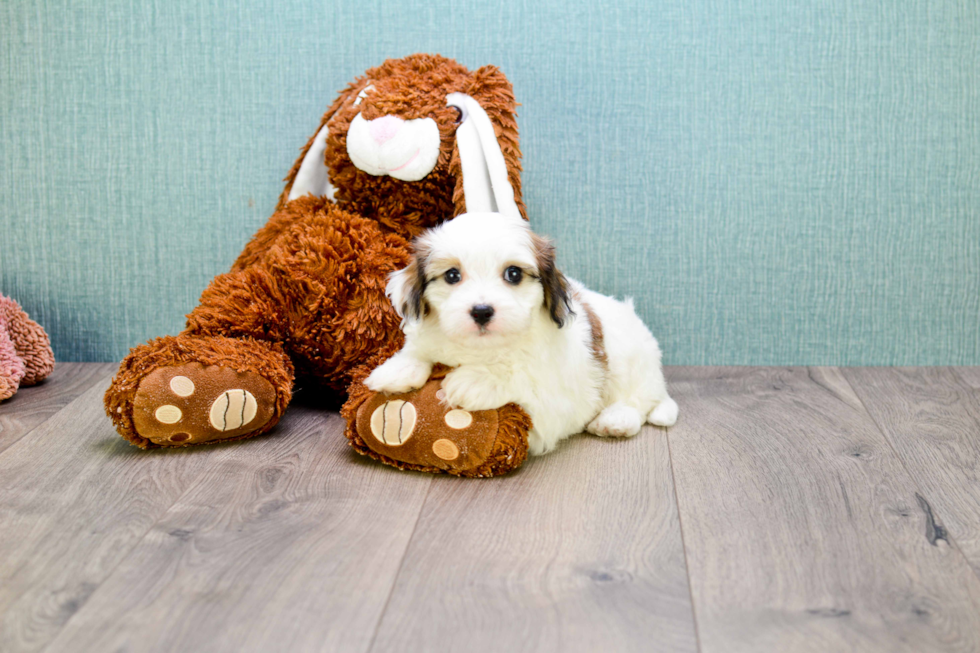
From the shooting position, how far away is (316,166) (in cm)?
199

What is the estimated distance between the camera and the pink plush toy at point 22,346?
6.73 feet

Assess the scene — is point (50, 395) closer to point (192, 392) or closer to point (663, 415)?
point (192, 392)

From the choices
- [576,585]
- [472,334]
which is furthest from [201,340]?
[576,585]

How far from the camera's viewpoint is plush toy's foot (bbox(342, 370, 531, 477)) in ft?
5.00

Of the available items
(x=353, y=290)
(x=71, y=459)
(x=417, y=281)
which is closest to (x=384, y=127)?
(x=353, y=290)

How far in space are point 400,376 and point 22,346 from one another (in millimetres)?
1129

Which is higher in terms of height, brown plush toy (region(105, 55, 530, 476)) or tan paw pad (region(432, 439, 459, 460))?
brown plush toy (region(105, 55, 530, 476))

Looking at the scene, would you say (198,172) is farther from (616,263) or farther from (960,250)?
(960,250)

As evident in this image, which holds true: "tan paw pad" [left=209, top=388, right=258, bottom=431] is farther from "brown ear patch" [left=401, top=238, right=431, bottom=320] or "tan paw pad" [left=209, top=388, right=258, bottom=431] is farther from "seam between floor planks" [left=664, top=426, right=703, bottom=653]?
"seam between floor planks" [left=664, top=426, right=703, bottom=653]

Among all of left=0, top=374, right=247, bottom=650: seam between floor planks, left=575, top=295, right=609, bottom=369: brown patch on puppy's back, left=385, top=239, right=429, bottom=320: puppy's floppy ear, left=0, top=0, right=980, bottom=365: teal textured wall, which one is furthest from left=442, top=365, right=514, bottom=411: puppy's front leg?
left=0, top=0, right=980, bottom=365: teal textured wall

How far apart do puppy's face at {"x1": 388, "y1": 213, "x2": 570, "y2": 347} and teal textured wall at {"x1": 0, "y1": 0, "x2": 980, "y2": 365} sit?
2.36 feet

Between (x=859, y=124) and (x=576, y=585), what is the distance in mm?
1540

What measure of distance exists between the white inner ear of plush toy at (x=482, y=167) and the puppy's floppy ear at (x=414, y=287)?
30 centimetres

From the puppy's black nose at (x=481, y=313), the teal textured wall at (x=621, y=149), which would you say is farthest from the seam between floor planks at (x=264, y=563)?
the teal textured wall at (x=621, y=149)
